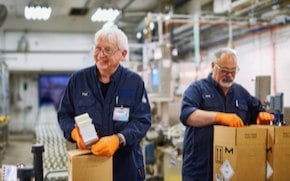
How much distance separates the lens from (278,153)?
221 centimetres

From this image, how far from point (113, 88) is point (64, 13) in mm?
8165

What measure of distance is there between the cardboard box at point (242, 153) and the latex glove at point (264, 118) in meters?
0.40

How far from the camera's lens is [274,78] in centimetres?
521

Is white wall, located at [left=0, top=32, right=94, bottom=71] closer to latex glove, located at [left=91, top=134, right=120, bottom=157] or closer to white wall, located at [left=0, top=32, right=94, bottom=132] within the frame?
white wall, located at [left=0, top=32, right=94, bottom=132]

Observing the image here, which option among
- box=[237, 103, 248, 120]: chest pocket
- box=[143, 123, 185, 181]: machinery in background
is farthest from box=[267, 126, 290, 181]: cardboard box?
box=[143, 123, 185, 181]: machinery in background

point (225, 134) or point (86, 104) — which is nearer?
point (86, 104)

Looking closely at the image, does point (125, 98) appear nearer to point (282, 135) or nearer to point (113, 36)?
point (113, 36)

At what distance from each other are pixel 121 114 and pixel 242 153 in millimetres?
718

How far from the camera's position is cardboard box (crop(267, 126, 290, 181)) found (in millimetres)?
2203

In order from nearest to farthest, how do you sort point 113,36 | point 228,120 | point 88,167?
point 88,167 → point 113,36 → point 228,120

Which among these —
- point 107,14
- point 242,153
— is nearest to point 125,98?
point 242,153

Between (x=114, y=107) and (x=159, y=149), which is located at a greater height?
(x=114, y=107)

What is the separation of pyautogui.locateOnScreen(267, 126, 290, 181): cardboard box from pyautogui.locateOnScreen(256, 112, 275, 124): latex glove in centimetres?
37

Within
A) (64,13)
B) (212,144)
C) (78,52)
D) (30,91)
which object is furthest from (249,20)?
(30,91)
